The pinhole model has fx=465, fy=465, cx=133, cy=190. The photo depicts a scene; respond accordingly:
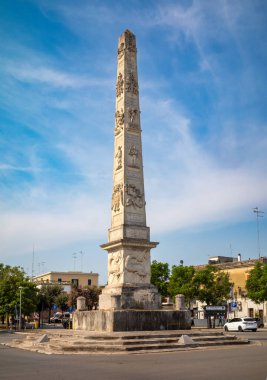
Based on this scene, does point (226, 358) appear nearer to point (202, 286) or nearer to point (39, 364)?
point (39, 364)

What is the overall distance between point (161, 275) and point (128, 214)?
35722 mm

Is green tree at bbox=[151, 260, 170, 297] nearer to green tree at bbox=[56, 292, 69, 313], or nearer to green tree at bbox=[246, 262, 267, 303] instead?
green tree at bbox=[246, 262, 267, 303]

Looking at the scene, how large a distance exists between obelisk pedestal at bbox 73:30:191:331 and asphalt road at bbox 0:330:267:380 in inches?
161

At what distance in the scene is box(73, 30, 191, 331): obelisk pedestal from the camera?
18859 millimetres

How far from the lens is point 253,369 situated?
1075 cm

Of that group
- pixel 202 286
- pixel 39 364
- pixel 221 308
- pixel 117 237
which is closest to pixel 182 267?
pixel 202 286

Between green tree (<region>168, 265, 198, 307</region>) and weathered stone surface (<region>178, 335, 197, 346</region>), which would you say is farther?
green tree (<region>168, 265, 198, 307</region>)

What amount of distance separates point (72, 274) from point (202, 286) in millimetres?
42856

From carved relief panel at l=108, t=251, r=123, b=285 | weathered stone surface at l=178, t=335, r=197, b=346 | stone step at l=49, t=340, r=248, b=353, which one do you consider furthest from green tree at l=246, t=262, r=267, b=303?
stone step at l=49, t=340, r=248, b=353

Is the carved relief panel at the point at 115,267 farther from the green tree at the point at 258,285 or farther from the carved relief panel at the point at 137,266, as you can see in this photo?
the green tree at the point at 258,285

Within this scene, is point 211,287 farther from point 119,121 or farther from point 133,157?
point 119,121

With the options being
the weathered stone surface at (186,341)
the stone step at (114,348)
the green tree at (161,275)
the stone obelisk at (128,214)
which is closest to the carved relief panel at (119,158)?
the stone obelisk at (128,214)

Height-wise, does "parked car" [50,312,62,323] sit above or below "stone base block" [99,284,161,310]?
below

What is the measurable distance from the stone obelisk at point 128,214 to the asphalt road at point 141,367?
5302 mm
